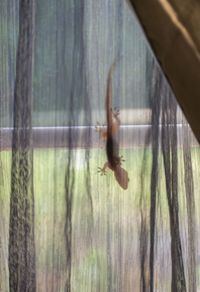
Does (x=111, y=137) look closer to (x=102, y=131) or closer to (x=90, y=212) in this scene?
(x=102, y=131)

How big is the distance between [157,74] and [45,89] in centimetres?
18

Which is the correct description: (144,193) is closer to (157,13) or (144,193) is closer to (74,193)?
(74,193)

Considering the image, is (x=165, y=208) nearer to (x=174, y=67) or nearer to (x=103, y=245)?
(x=103, y=245)

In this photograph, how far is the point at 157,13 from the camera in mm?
365

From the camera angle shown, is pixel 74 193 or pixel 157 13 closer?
pixel 157 13

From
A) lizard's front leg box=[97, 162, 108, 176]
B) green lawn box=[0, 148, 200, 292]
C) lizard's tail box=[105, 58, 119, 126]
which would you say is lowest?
green lawn box=[0, 148, 200, 292]

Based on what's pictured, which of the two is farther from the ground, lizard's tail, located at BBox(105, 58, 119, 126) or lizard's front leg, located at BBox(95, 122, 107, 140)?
lizard's tail, located at BBox(105, 58, 119, 126)

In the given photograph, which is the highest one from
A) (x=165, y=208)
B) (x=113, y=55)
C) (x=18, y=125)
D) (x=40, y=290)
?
(x=113, y=55)

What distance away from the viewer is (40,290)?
0.98 meters

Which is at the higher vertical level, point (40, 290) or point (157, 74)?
point (157, 74)

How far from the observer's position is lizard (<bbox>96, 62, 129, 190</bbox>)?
95cm

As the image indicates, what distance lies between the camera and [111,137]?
37.2 inches

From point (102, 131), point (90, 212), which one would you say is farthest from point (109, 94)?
point (90, 212)

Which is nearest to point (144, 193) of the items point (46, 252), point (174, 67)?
point (46, 252)
